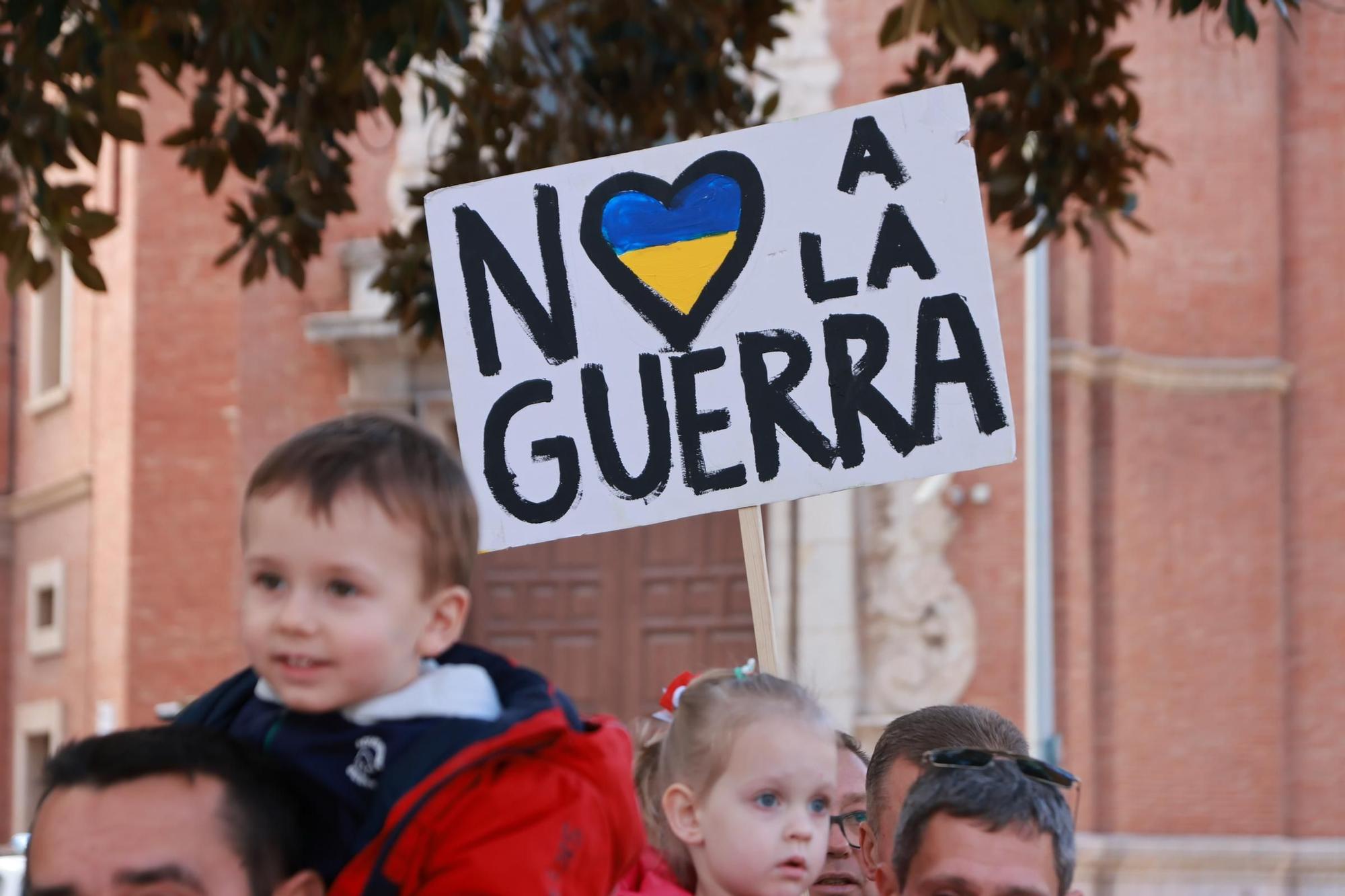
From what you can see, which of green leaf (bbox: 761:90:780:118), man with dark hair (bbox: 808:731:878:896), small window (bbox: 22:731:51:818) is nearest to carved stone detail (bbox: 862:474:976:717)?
green leaf (bbox: 761:90:780:118)

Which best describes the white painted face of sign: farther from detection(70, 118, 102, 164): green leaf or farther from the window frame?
the window frame

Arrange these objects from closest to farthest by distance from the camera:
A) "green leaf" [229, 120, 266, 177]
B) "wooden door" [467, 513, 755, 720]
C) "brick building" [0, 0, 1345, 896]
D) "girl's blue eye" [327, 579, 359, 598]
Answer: "girl's blue eye" [327, 579, 359, 598] < "green leaf" [229, 120, 266, 177] < "brick building" [0, 0, 1345, 896] < "wooden door" [467, 513, 755, 720]

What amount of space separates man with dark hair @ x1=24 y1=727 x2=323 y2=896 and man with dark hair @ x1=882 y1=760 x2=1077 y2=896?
0.99 meters

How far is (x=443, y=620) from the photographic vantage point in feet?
7.54

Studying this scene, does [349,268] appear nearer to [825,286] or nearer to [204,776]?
[825,286]

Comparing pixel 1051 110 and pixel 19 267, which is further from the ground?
pixel 1051 110

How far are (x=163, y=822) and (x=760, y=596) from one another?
6.67ft

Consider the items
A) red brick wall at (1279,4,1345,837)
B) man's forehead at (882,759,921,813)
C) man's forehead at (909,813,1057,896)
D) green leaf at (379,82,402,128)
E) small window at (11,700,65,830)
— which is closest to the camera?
man's forehead at (909,813,1057,896)

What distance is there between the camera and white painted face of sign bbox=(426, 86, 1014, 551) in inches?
162

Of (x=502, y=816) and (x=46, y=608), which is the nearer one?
(x=502, y=816)

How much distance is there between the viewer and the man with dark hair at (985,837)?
9.49 feet

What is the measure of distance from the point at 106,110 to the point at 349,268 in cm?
977

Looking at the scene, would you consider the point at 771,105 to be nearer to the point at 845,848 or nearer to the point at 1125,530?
the point at 845,848

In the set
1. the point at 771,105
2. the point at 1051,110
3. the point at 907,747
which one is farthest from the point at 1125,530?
the point at 907,747
